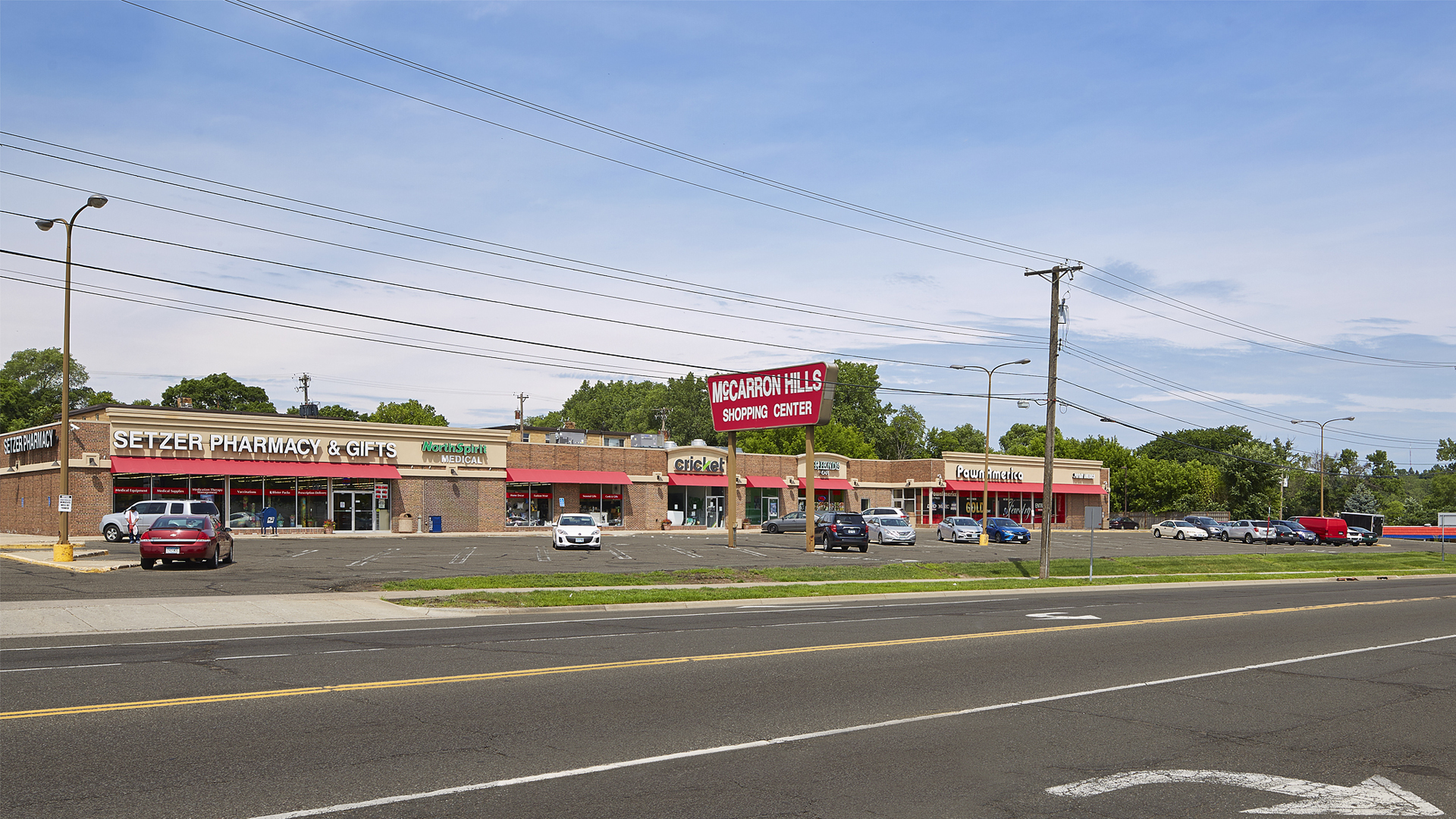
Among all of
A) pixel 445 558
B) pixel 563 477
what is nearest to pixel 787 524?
pixel 563 477

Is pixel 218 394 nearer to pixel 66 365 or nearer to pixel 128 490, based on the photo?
pixel 128 490

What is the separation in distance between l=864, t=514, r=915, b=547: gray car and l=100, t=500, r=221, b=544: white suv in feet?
94.7

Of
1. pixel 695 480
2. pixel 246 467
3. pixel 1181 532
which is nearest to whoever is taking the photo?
pixel 246 467

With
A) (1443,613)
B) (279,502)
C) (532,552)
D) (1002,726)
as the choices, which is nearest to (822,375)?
(532,552)

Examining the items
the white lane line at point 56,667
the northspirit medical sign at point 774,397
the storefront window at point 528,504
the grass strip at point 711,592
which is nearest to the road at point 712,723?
the white lane line at point 56,667

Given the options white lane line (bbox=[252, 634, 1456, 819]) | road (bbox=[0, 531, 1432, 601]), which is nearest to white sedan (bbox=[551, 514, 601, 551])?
road (bbox=[0, 531, 1432, 601])

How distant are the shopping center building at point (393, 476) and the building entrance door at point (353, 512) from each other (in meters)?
0.06

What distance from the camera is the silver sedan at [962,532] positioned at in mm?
53719

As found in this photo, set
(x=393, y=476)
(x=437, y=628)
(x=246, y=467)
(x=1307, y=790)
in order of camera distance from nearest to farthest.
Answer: (x=1307, y=790) < (x=437, y=628) < (x=246, y=467) < (x=393, y=476)

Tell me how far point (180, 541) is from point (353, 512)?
26.4 meters

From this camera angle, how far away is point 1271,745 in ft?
28.6

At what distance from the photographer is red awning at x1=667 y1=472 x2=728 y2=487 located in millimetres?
65812

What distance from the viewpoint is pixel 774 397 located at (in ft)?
142

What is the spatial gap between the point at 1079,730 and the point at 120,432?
1870 inches
